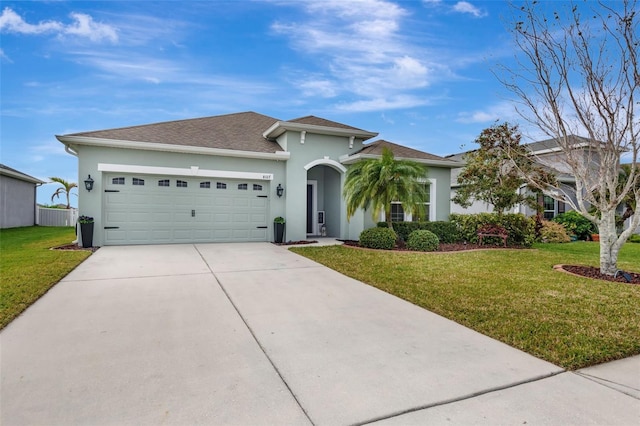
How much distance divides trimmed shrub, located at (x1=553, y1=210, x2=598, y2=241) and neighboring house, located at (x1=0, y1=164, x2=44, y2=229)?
85.4 ft

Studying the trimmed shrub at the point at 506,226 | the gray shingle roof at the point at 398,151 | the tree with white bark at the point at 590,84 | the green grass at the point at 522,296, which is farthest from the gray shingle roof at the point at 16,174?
the tree with white bark at the point at 590,84

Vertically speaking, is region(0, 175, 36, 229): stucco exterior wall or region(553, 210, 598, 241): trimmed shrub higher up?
region(0, 175, 36, 229): stucco exterior wall

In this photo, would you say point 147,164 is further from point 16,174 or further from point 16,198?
point 16,198

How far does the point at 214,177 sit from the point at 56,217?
54.9ft

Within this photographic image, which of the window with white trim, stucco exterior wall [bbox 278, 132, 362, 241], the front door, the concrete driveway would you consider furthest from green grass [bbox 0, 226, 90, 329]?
the window with white trim

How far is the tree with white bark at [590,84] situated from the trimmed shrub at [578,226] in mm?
8996

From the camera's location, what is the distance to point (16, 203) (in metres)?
19.0

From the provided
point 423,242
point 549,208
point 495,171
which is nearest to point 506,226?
point 495,171

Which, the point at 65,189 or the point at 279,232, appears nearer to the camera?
the point at 279,232

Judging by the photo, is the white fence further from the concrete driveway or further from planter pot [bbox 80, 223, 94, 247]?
the concrete driveway

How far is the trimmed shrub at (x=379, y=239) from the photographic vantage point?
10781 millimetres

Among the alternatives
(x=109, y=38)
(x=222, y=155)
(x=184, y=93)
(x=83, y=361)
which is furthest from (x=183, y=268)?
(x=184, y=93)

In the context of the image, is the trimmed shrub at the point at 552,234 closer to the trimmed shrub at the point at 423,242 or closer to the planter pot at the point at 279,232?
the trimmed shrub at the point at 423,242

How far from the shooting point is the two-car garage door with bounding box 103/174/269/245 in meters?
11.2
